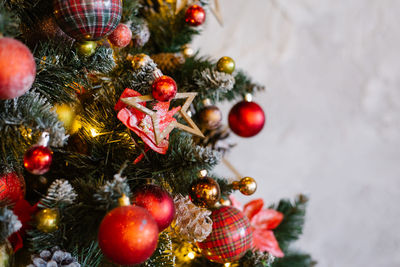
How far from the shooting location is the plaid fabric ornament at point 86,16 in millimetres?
320

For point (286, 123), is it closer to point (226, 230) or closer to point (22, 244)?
point (226, 230)

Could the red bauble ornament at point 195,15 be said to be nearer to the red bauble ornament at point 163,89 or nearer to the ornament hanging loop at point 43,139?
the red bauble ornament at point 163,89

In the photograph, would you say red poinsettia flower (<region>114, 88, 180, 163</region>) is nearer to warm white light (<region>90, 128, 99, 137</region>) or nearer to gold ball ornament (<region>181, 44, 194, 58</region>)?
warm white light (<region>90, 128, 99, 137</region>)

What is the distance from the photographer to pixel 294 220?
65 cm

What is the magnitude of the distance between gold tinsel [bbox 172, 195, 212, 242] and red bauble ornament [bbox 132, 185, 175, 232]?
0.19 feet

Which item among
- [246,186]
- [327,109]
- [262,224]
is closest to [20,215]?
[246,186]

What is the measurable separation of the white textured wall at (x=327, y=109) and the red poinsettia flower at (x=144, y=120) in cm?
77

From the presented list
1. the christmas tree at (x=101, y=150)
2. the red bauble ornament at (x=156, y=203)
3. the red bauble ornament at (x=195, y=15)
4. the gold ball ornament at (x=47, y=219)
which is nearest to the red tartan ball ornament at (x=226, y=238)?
the christmas tree at (x=101, y=150)

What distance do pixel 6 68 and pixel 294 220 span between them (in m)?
0.55

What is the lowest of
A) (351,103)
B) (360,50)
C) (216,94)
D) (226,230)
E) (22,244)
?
(22,244)

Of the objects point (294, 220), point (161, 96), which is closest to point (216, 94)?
point (161, 96)

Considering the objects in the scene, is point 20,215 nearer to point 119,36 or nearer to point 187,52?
point 119,36

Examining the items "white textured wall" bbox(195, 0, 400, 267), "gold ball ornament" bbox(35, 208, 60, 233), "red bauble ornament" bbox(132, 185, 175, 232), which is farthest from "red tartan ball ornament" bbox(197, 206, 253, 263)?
"white textured wall" bbox(195, 0, 400, 267)

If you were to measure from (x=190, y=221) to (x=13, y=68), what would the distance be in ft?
0.85
